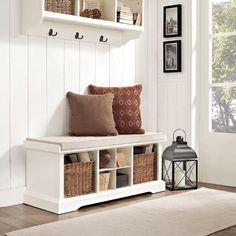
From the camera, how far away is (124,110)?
4234 mm

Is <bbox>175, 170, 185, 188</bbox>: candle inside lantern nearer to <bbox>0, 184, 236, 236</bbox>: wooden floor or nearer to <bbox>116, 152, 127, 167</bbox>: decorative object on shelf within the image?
<bbox>0, 184, 236, 236</bbox>: wooden floor

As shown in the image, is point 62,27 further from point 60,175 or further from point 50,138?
point 60,175

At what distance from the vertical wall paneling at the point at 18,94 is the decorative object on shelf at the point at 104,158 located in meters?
0.62

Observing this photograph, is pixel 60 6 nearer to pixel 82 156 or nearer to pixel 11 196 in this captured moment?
pixel 82 156

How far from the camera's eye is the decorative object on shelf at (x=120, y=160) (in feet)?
12.8

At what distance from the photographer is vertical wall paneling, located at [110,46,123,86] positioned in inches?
176

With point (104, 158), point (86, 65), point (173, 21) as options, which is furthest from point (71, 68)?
point (173, 21)

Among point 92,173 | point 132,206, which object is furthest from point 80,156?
point 132,206

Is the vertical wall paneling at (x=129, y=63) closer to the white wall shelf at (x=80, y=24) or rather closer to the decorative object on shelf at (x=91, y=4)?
the white wall shelf at (x=80, y=24)

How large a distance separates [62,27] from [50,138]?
3.12 feet

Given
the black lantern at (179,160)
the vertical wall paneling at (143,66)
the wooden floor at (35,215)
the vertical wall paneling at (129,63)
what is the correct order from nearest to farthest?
the wooden floor at (35,215) → the black lantern at (179,160) → the vertical wall paneling at (129,63) → the vertical wall paneling at (143,66)

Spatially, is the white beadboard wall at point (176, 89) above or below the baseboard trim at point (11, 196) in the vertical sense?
above

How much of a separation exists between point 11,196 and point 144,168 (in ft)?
3.88

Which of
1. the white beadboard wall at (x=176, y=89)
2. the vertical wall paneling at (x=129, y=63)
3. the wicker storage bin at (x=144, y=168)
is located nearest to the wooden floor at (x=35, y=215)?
the wicker storage bin at (x=144, y=168)
